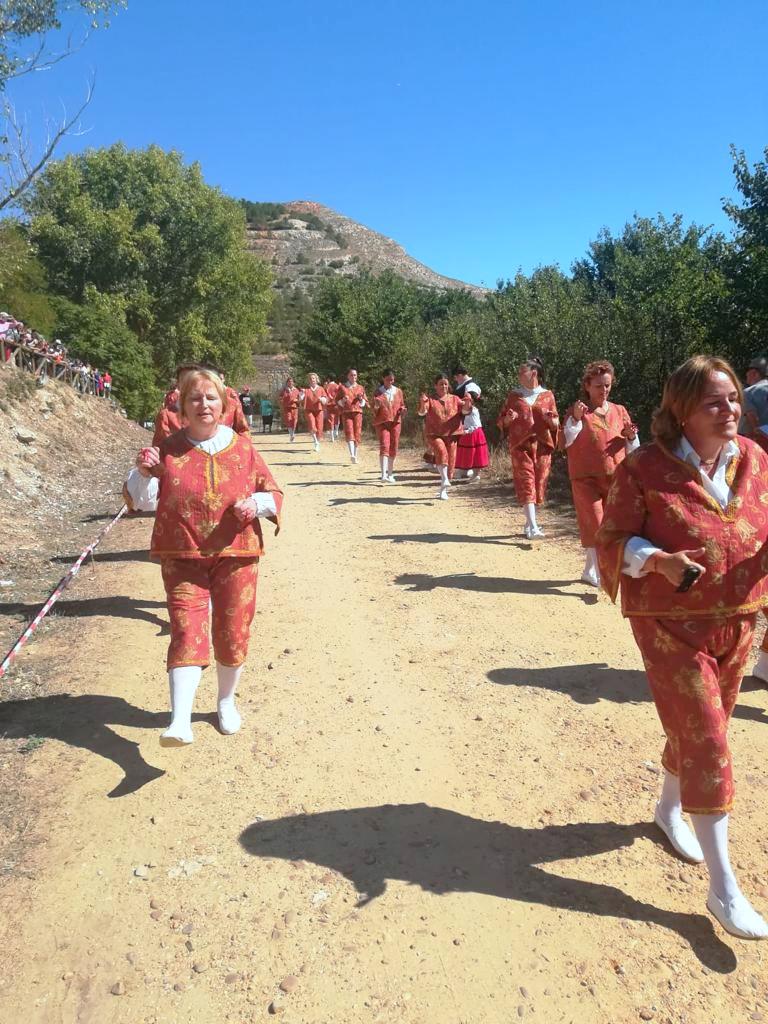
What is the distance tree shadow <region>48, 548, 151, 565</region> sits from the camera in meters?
8.05

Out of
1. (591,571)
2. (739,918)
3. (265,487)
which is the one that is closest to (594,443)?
(591,571)

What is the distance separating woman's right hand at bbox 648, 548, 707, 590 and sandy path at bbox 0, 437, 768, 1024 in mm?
1260

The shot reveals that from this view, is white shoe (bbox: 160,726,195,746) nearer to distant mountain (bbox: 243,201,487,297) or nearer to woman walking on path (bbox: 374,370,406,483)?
woman walking on path (bbox: 374,370,406,483)

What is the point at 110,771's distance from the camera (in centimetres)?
359

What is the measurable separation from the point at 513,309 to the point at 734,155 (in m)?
6.40

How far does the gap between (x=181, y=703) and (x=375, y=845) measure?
3.52ft

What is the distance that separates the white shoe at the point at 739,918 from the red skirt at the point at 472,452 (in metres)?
10.1

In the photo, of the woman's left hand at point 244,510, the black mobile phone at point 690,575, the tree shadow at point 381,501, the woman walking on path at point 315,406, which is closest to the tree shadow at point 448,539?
the tree shadow at point 381,501

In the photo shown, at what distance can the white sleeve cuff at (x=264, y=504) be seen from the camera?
3.42m

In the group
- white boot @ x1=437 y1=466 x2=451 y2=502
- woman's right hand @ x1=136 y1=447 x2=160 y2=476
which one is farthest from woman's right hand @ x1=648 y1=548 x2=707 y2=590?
white boot @ x1=437 y1=466 x2=451 y2=502

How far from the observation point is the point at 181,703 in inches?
128

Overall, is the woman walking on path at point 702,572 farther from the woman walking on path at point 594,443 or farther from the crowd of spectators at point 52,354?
the crowd of spectators at point 52,354

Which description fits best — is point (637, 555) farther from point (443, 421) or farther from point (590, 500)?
point (443, 421)

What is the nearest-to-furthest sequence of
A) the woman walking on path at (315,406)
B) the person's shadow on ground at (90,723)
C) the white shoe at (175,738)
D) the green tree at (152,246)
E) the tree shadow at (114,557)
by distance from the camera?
the white shoe at (175,738) < the person's shadow on ground at (90,723) < the tree shadow at (114,557) < the woman walking on path at (315,406) < the green tree at (152,246)
